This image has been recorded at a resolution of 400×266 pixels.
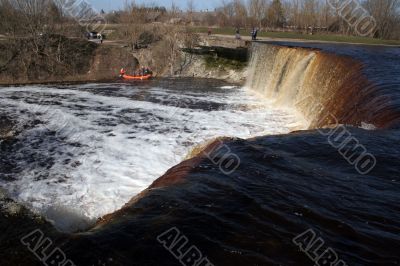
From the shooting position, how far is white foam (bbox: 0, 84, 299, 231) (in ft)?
29.5

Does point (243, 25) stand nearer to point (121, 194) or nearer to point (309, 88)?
point (309, 88)

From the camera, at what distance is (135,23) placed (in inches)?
→ 1574

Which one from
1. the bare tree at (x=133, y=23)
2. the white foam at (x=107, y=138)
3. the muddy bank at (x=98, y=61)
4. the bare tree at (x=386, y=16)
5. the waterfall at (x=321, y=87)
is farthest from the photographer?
the bare tree at (x=386, y=16)

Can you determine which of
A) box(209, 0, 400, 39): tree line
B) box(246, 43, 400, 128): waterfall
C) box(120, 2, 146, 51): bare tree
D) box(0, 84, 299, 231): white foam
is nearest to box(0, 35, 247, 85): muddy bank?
box(120, 2, 146, 51): bare tree

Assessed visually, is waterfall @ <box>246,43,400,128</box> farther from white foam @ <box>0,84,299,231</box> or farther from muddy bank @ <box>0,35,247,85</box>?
muddy bank @ <box>0,35,247,85</box>

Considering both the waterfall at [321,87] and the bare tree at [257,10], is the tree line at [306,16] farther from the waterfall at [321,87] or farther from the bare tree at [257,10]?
the waterfall at [321,87]

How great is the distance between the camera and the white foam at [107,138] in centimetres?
898

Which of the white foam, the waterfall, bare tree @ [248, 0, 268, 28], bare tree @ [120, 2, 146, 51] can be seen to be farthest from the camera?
bare tree @ [248, 0, 268, 28]

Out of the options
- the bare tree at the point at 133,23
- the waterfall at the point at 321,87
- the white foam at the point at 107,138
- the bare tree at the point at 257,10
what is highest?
the bare tree at the point at 257,10

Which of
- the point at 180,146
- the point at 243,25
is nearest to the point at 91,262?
the point at 180,146

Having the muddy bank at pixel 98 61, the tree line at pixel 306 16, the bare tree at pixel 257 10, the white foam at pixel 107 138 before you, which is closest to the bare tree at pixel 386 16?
the tree line at pixel 306 16

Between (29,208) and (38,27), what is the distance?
32.7 metres

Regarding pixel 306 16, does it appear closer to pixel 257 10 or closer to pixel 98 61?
pixel 257 10

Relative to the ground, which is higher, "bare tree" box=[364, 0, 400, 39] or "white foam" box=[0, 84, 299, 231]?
"bare tree" box=[364, 0, 400, 39]
